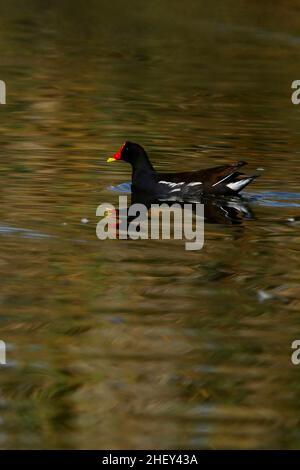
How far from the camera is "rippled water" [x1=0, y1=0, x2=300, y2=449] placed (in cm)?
782

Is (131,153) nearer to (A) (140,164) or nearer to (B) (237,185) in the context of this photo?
(A) (140,164)

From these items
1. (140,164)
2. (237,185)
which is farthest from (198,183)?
(140,164)

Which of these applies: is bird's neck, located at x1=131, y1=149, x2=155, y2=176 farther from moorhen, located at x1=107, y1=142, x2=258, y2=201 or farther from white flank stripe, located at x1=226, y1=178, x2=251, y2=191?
white flank stripe, located at x1=226, y1=178, x2=251, y2=191

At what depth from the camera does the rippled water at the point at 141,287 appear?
7.82m

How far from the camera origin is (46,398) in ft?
26.4

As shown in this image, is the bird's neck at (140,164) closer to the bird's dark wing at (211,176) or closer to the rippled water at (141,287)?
the rippled water at (141,287)

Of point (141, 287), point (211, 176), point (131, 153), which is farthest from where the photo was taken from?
point (131, 153)

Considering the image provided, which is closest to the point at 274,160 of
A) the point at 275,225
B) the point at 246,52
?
the point at 275,225

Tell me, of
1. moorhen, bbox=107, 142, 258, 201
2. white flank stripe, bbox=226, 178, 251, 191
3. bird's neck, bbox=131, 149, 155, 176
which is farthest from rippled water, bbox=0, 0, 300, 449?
bird's neck, bbox=131, 149, 155, 176

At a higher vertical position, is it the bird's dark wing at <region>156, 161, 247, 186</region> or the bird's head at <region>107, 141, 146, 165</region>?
the bird's head at <region>107, 141, 146, 165</region>

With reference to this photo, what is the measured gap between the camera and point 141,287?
10734 mm

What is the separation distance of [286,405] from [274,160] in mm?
9699

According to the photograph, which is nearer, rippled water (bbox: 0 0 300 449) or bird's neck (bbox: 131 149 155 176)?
rippled water (bbox: 0 0 300 449)
